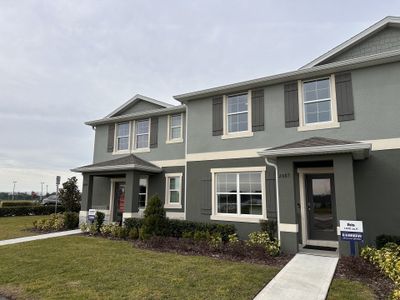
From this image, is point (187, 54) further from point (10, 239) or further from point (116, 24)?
point (10, 239)

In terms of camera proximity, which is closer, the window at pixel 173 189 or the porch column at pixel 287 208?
the porch column at pixel 287 208

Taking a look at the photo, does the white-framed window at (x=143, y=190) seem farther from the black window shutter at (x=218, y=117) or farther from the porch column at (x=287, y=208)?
the porch column at (x=287, y=208)

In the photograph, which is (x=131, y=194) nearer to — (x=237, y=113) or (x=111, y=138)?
(x=111, y=138)

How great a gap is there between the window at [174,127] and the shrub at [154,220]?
412 centimetres

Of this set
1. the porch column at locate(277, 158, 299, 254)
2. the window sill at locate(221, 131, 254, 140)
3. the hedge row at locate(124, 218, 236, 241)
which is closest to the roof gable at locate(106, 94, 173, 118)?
the window sill at locate(221, 131, 254, 140)

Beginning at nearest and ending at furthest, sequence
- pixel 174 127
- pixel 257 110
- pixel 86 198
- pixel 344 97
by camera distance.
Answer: pixel 344 97 < pixel 257 110 < pixel 174 127 < pixel 86 198

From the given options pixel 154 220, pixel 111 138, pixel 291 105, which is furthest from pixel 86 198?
pixel 291 105

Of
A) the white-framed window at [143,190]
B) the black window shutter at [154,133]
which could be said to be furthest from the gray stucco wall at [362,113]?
the white-framed window at [143,190]

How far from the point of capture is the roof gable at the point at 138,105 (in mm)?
15282

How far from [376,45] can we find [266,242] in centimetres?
828

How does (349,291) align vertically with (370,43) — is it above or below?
below

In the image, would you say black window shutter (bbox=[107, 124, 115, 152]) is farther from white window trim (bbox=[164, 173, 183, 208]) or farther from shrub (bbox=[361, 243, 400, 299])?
shrub (bbox=[361, 243, 400, 299])

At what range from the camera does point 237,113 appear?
11.5 meters

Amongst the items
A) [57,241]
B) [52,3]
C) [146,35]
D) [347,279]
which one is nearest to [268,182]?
[347,279]
